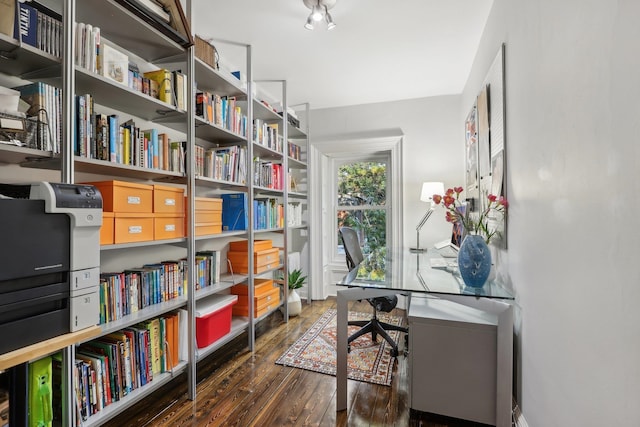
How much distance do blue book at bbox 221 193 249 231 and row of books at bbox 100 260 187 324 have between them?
605 mm

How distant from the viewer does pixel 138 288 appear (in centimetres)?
170

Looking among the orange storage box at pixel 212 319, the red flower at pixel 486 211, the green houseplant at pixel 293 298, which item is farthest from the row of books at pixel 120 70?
the green houseplant at pixel 293 298

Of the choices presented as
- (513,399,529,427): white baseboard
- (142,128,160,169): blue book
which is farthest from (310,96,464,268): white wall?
(142,128,160,169): blue book

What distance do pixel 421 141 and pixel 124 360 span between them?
3.53 metres

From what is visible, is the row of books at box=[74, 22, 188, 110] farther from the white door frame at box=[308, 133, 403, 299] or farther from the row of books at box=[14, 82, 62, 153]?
the white door frame at box=[308, 133, 403, 299]

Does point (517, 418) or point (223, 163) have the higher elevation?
point (223, 163)

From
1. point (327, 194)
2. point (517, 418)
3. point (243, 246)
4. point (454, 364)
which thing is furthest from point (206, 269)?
point (327, 194)

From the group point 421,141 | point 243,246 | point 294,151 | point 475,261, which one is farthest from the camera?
point 294,151

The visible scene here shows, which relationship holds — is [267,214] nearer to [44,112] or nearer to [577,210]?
[44,112]

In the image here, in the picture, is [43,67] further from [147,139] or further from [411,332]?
[411,332]

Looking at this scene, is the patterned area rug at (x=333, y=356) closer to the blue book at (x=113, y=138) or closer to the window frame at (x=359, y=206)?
the window frame at (x=359, y=206)

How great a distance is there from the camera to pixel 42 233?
1.03 m

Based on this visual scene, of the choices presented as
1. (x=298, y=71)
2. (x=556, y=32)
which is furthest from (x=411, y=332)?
(x=298, y=71)

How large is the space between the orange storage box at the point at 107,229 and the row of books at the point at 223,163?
2.52 ft
